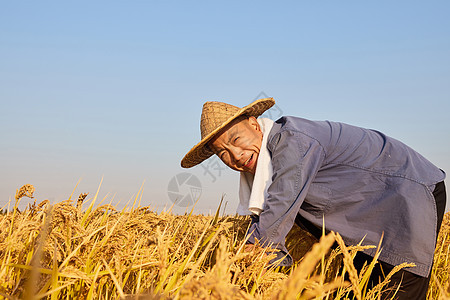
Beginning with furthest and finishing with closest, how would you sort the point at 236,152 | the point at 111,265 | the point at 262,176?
the point at 236,152, the point at 262,176, the point at 111,265

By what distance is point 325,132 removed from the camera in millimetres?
2859

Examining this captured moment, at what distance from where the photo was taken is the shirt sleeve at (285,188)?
2.46m

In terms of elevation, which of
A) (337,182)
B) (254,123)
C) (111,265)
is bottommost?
(111,265)

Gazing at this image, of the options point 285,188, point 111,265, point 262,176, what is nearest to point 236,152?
point 262,176

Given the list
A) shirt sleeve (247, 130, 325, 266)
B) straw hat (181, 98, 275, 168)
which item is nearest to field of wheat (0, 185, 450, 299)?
shirt sleeve (247, 130, 325, 266)

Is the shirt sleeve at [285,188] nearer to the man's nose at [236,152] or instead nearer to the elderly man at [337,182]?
the elderly man at [337,182]

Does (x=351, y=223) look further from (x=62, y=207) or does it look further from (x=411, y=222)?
(x=62, y=207)

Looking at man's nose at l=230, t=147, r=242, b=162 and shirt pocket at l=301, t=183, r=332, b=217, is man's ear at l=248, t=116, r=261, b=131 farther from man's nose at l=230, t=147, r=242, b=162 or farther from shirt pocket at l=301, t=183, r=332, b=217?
shirt pocket at l=301, t=183, r=332, b=217

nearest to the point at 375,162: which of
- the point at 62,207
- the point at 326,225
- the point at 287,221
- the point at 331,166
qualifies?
the point at 331,166

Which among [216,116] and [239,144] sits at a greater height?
[216,116]

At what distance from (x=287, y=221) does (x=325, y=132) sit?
2.39 feet

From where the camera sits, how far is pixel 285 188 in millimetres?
2480

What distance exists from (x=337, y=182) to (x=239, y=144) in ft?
2.37

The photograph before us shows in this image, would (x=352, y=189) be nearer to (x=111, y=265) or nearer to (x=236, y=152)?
(x=236, y=152)
